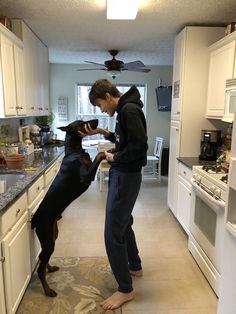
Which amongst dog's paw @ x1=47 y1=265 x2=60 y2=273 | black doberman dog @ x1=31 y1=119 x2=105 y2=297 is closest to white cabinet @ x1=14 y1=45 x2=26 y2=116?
black doberman dog @ x1=31 y1=119 x2=105 y2=297

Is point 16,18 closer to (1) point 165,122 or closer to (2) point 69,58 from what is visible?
(2) point 69,58

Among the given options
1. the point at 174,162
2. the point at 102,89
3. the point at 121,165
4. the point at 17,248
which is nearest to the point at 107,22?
the point at 102,89

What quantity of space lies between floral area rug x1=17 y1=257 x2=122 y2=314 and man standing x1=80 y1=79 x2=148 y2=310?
0.42ft

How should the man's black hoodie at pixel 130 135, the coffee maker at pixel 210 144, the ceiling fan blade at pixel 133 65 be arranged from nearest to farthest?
1. the man's black hoodie at pixel 130 135
2. the coffee maker at pixel 210 144
3. the ceiling fan blade at pixel 133 65

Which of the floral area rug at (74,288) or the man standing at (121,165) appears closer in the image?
the man standing at (121,165)

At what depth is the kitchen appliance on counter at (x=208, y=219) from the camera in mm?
1896

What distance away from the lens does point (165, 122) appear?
5.95 meters

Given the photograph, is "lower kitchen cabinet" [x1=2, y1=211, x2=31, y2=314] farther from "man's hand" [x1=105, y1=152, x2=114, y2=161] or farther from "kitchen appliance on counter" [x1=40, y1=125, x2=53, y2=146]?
"kitchen appliance on counter" [x1=40, y1=125, x2=53, y2=146]

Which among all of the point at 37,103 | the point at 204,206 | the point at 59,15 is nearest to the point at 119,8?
the point at 59,15

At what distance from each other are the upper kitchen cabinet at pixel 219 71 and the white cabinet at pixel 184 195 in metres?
0.68

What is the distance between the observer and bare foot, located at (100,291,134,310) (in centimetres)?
182

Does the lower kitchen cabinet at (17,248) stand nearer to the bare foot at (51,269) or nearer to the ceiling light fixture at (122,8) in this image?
the bare foot at (51,269)

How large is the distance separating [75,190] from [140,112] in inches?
28.1

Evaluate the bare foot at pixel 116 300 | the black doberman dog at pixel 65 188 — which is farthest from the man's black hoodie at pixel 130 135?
the bare foot at pixel 116 300
